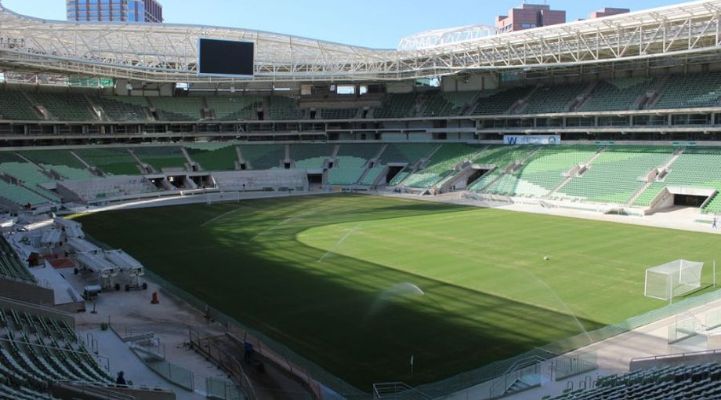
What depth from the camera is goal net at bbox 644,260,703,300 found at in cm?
2145

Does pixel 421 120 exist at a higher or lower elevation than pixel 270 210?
higher

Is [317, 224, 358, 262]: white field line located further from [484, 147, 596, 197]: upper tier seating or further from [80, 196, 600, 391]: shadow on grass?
[484, 147, 596, 197]: upper tier seating

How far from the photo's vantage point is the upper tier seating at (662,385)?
11.1m

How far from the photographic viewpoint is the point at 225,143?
67.3 metres

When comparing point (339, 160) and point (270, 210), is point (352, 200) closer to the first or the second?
point (270, 210)

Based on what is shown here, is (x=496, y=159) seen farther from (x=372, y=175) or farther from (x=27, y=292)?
(x=27, y=292)

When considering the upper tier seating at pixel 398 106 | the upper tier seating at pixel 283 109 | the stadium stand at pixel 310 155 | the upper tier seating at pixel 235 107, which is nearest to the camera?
the stadium stand at pixel 310 155

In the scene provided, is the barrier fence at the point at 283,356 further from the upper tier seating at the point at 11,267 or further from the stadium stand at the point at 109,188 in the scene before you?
the stadium stand at the point at 109,188

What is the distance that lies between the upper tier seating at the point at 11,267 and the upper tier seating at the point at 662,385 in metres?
16.7

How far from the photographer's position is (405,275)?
982 inches

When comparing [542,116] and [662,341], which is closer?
[662,341]

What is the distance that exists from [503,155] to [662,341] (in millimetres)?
39622

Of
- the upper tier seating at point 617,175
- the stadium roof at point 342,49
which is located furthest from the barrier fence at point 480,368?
the upper tier seating at point 617,175

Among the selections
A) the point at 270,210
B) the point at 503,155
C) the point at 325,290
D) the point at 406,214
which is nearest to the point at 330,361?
the point at 325,290
